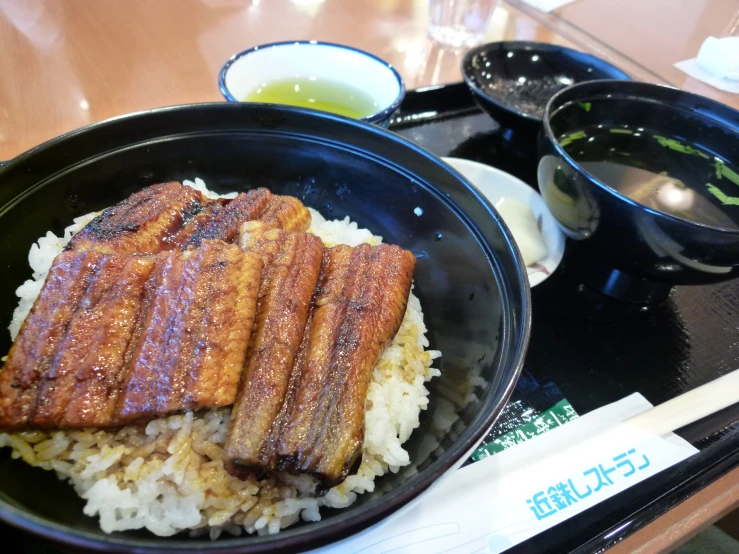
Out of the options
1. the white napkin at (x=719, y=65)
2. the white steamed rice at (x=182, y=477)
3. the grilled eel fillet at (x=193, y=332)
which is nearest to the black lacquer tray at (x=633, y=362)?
the white steamed rice at (x=182, y=477)

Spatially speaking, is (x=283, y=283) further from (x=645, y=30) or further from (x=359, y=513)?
(x=645, y=30)

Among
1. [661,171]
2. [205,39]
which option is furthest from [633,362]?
[205,39]

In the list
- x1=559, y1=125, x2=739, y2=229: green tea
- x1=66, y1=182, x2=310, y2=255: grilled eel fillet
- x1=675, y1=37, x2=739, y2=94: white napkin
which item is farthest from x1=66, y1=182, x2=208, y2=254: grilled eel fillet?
x1=675, y1=37, x2=739, y2=94: white napkin

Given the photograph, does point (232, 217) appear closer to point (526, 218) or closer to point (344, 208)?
point (344, 208)

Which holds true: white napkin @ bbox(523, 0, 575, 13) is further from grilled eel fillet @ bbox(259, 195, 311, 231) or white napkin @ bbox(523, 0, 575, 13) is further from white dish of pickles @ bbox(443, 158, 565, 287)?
grilled eel fillet @ bbox(259, 195, 311, 231)

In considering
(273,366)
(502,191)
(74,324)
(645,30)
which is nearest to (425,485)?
(273,366)
